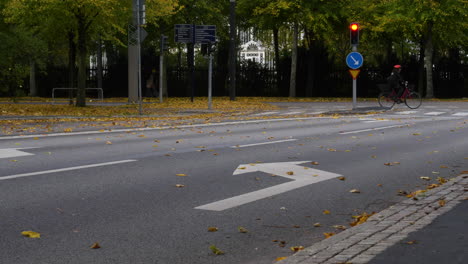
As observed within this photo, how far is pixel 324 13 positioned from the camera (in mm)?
38156

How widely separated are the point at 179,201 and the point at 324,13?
32399 millimetres

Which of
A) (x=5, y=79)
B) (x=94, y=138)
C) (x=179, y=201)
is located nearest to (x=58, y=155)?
(x=94, y=138)

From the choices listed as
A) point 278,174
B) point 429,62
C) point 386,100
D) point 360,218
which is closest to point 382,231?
point 360,218

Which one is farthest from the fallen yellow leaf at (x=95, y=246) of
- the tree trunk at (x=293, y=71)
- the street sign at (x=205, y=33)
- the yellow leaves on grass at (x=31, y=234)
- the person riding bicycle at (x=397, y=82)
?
the tree trunk at (x=293, y=71)

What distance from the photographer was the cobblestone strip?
4820mm

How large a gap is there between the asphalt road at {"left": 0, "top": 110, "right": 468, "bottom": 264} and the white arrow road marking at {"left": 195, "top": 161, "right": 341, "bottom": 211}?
4 centimetres

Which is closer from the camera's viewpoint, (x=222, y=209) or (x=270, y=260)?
(x=270, y=260)

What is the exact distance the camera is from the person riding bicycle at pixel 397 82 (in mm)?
25766

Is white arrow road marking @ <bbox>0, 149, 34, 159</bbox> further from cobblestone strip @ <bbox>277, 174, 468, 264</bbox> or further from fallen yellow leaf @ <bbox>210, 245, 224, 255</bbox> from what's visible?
cobblestone strip @ <bbox>277, 174, 468, 264</bbox>

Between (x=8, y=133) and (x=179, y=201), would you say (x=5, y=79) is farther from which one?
(x=179, y=201)

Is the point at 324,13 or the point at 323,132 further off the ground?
the point at 324,13

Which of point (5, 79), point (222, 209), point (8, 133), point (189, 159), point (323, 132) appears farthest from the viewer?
point (5, 79)

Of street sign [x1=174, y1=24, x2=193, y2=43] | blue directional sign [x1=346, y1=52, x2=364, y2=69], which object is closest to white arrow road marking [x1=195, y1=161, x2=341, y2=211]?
blue directional sign [x1=346, y1=52, x2=364, y2=69]

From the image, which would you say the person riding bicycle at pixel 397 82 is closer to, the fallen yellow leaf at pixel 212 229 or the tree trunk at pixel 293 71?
the tree trunk at pixel 293 71
